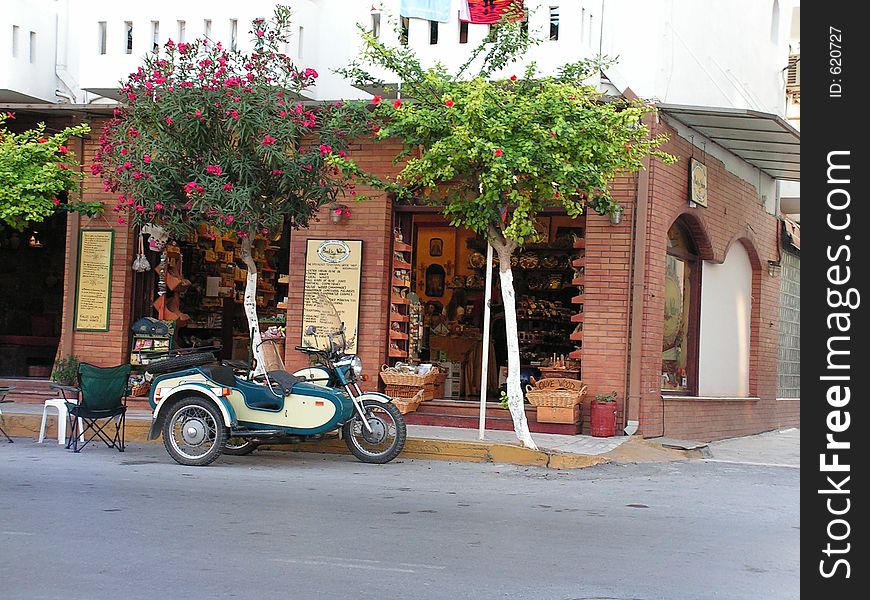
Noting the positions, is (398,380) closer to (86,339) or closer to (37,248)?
(86,339)

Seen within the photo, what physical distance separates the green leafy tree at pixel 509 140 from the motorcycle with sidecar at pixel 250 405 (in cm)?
212

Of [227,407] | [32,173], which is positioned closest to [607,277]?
[227,407]

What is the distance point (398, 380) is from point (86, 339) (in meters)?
5.09

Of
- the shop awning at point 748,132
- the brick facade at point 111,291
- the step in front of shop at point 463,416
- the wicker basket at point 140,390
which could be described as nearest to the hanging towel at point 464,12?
the shop awning at point 748,132

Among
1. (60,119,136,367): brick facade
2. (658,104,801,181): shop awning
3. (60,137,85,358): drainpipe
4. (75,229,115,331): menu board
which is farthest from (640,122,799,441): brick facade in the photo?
(60,137,85,358): drainpipe

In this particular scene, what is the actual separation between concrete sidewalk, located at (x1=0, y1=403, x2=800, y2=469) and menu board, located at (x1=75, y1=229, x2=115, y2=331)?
1581 mm

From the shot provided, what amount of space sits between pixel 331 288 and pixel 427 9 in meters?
4.12

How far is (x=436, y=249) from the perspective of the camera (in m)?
17.5

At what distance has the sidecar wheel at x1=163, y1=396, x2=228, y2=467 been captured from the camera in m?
12.3
